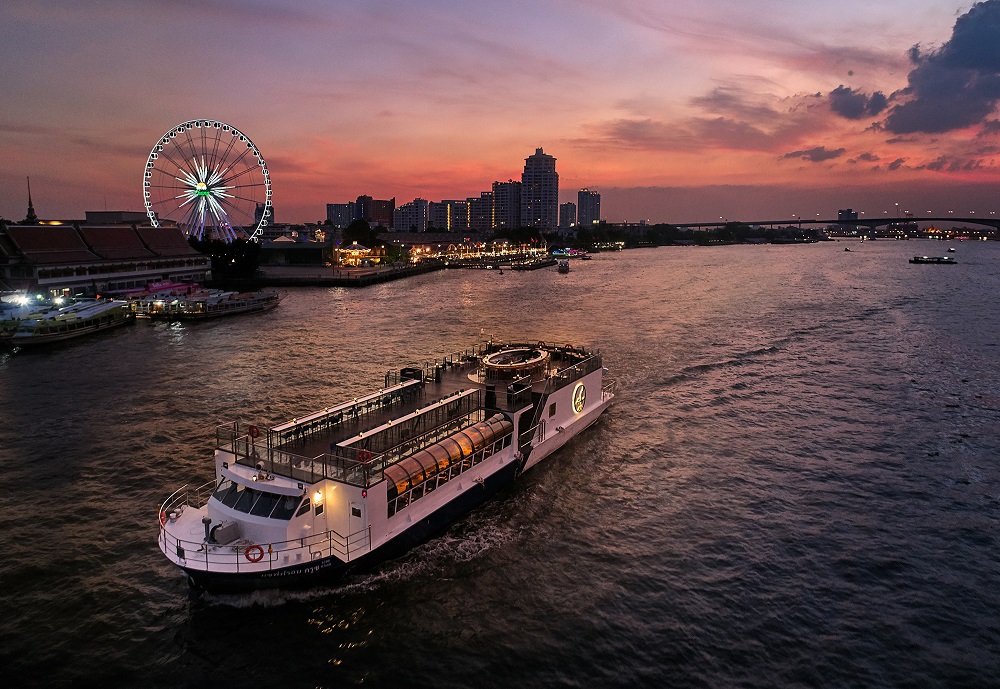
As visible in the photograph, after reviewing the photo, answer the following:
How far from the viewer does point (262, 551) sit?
48.4ft

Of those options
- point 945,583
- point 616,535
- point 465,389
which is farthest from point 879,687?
point 465,389

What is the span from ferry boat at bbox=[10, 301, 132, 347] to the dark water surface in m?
7.10

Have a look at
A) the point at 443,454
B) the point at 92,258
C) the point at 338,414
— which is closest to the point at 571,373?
the point at 443,454

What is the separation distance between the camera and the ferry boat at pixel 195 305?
205 feet

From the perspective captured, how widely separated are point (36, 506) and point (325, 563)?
12.1 metres

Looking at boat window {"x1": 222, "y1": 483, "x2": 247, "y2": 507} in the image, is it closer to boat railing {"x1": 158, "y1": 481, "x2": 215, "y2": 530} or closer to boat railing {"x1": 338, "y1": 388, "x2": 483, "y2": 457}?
boat railing {"x1": 158, "y1": 481, "x2": 215, "y2": 530}

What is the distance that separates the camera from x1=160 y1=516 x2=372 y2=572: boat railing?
1464 centimetres

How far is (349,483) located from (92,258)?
231 feet

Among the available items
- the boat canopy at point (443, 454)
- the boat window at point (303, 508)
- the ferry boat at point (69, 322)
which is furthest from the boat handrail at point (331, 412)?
the ferry boat at point (69, 322)

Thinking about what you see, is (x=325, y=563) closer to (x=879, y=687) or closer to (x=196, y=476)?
(x=196, y=476)

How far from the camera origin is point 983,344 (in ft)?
164

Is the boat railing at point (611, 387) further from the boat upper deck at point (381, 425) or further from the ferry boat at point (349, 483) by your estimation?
the ferry boat at point (349, 483)

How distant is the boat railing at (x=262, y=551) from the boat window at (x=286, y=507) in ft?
2.01

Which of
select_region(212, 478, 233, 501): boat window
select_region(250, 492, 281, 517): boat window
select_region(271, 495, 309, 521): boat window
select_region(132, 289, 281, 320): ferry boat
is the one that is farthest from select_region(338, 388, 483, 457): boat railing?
select_region(132, 289, 281, 320): ferry boat
